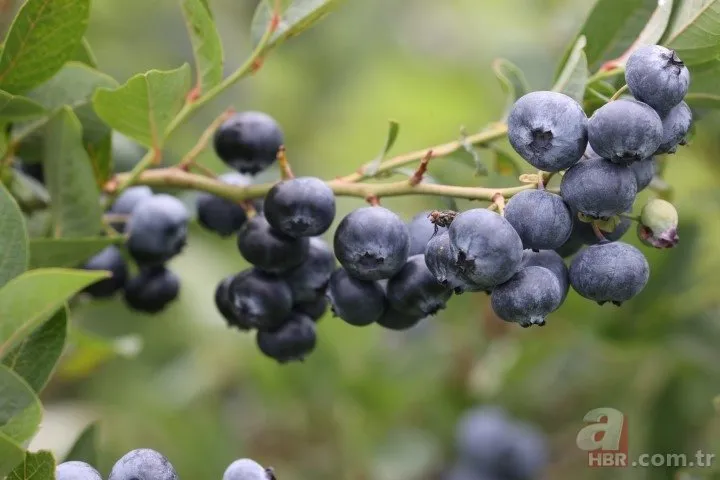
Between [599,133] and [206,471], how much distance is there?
194 centimetres

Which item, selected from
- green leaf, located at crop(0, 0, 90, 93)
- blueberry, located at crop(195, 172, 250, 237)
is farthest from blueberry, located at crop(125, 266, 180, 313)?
green leaf, located at crop(0, 0, 90, 93)

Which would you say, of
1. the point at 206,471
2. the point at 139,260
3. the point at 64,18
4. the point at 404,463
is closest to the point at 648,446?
the point at 404,463

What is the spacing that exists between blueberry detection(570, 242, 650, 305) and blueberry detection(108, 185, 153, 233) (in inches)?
41.9

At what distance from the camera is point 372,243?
56.4 inches

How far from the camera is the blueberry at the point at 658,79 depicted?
4.30 ft

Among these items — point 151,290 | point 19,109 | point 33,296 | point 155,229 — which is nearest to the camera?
point 33,296

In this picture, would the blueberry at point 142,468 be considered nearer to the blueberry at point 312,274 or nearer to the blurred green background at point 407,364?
the blueberry at point 312,274

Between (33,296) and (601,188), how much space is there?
0.77 m

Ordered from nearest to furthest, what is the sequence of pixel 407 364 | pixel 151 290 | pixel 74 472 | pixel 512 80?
pixel 74 472 < pixel 512 80 < pixel 151 290 < pixel 407 364

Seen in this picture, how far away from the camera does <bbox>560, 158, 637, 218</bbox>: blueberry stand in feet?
4.24

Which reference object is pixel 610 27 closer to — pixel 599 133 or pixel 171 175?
pixel 599 133

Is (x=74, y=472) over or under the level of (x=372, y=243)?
under

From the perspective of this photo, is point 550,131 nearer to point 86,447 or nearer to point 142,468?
point 142,468

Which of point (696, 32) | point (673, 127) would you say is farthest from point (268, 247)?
point (696, 32)
